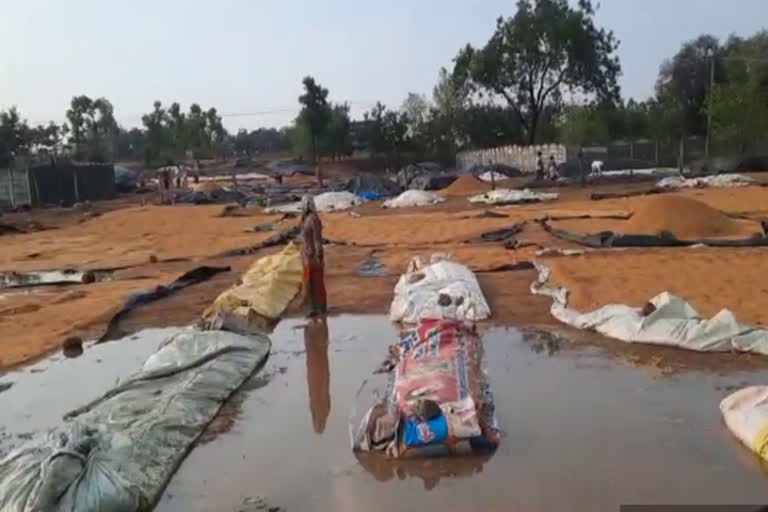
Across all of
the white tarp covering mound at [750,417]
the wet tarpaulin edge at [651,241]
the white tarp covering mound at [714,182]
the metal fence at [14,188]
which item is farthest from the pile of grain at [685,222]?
the metal fence at [14,188]

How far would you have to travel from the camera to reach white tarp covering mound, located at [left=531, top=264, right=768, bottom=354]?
737 cm

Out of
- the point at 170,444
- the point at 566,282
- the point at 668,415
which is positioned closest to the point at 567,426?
the point at 668,415

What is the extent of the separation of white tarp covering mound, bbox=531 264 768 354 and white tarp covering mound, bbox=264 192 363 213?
18.9 m

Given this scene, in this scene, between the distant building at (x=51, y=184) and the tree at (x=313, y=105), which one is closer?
the distant building at (x=51, y=184)

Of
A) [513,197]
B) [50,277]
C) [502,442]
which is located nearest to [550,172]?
[513,197]

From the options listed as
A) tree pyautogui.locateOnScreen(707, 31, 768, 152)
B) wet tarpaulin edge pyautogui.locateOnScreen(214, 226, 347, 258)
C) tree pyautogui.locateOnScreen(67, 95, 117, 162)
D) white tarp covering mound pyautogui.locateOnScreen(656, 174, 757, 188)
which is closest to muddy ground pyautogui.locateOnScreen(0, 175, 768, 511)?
wet tarpaulin edge pyautogui.locateOnScreen(214, 226, 347, 258)

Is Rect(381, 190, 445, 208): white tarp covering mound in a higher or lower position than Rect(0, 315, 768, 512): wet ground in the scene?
lower

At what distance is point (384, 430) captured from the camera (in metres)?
5.53

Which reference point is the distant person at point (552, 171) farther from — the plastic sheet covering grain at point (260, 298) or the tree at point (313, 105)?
the plastic sheet covering grain at point (260, 298)

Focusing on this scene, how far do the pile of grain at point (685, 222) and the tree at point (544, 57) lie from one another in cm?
2969

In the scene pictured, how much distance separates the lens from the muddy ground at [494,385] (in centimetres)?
489

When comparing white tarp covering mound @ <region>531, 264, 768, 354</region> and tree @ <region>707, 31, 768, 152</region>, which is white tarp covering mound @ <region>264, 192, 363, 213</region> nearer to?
tree @ <region>707, 31, 768, 152</region>

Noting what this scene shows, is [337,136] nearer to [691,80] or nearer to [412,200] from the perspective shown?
[691,80]

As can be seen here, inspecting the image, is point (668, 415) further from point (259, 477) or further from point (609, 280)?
point (609, 280)
